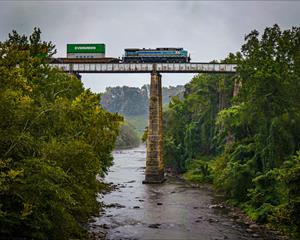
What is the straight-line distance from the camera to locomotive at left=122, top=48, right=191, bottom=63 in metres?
52.0

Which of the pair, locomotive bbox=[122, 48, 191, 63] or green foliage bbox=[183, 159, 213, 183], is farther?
locomotive bbox=[122, 48, 191, 63]

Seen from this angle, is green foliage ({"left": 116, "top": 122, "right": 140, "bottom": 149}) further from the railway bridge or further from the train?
the railway bridge

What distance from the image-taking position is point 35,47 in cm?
2703

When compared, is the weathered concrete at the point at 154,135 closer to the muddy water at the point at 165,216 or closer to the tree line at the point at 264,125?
the muddy water at the point at 165,216

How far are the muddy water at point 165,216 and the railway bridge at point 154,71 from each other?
11.0ft

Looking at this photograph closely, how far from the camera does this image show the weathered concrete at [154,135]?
4991cm

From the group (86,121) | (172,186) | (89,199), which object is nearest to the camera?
(89,199)

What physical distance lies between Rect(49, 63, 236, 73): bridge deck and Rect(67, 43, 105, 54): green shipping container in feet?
8.06

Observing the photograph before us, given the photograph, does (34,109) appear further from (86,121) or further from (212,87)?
(212,87)

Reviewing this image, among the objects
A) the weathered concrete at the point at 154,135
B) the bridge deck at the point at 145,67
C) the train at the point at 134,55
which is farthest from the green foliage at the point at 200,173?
the train at the point at 134,55

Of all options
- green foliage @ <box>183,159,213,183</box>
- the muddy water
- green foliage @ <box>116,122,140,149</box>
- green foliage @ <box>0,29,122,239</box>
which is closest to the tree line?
the muddy water

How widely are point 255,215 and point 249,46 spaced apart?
15.1 m

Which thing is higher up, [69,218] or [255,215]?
[69,218]

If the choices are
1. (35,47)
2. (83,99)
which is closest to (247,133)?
(83,99)
